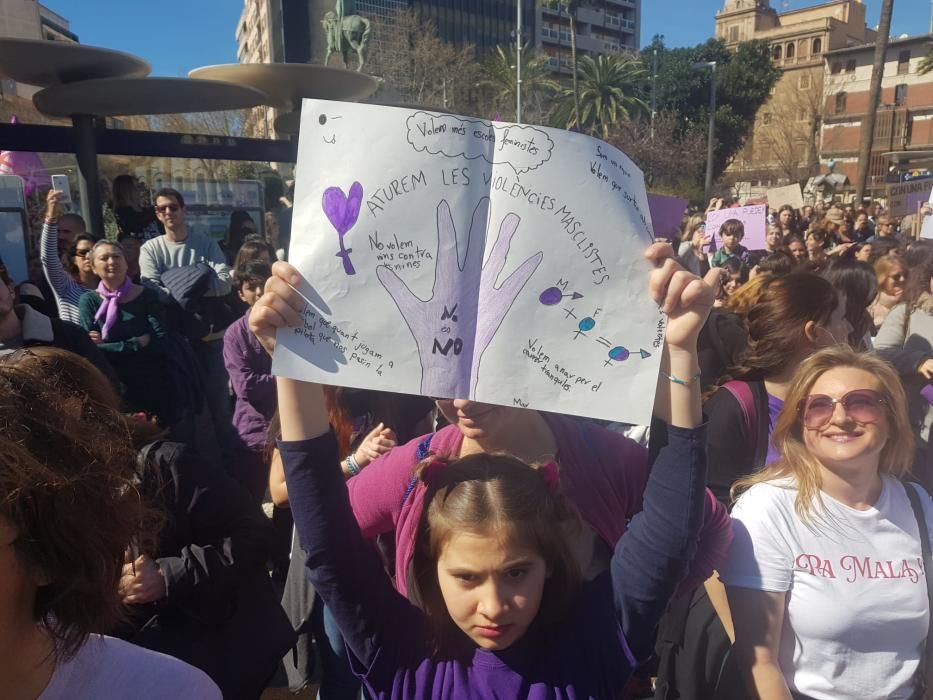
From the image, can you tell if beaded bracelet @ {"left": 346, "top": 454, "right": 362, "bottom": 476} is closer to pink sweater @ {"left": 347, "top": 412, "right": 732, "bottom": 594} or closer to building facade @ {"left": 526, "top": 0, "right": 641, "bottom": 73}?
pink sweater @ {"left": 347, "top": 412, "right": 732, "bottom": 594}

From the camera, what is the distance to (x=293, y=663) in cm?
254

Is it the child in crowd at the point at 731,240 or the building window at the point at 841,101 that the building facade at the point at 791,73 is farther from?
the child in crowd at the point at 731,240

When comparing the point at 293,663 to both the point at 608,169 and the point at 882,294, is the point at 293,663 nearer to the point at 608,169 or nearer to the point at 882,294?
the point at 608,169

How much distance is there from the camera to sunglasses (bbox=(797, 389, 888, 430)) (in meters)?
1.87

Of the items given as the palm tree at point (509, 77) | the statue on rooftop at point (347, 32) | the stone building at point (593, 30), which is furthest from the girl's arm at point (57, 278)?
the stone building at point (593, 30)

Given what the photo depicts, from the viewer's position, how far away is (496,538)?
140 centimetres

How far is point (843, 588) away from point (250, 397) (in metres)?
2.70

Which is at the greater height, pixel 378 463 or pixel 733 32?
pixel 733 32

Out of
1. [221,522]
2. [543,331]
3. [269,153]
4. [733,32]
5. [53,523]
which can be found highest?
[733,32]

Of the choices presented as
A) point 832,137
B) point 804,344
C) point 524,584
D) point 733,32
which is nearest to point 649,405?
point 524,584

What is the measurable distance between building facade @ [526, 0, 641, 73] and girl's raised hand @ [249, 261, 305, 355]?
68.8 metres

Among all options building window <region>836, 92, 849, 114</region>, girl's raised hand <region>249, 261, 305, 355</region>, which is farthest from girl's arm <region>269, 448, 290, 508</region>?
building window <region>836, 92, 849, 114</region>

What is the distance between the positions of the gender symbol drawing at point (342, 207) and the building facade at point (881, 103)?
2316 inches

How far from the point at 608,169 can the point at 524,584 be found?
0.82 m
